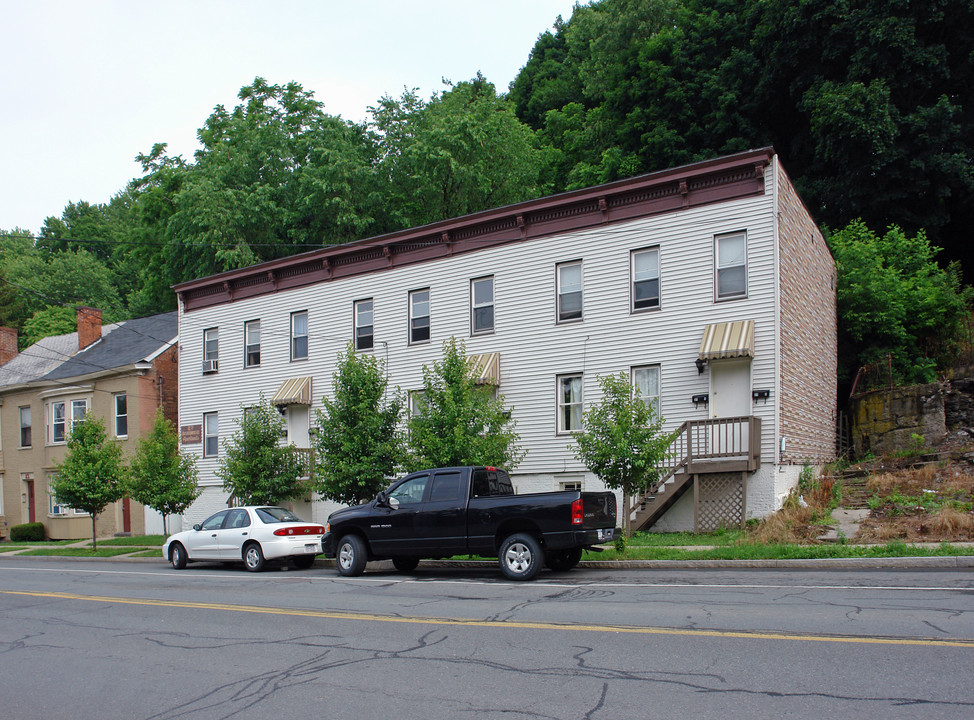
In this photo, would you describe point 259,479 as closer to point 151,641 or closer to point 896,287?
point 151,641

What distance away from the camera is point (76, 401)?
36.6 metres

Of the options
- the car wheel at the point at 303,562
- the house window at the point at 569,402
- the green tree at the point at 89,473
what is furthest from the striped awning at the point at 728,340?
the green tree at the point at 89,473

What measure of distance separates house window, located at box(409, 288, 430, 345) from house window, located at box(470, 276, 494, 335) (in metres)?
1.72

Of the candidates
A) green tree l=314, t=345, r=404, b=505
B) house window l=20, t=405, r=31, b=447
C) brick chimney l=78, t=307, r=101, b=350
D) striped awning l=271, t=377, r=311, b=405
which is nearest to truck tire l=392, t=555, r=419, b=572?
green tree l=314, t=345, r=404, b=505

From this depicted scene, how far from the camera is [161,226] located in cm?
4522

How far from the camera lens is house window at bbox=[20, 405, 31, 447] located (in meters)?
39.0

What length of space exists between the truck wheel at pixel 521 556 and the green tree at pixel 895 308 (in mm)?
18609

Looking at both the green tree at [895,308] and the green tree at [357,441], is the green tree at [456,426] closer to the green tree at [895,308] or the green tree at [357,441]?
the green tree at [357,441]

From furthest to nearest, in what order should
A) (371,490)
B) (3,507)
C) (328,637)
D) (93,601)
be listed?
(3,507), (371,490), (93,601), (328,637)

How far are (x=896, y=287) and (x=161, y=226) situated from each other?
1419 inches

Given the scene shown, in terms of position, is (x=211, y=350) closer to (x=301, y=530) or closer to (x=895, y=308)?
(x=301, y=530)

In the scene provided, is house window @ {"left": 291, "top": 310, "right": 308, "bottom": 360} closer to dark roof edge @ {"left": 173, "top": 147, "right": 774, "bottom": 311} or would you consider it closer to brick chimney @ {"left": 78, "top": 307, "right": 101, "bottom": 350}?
dark roof edge @ {"left": 173, "top": 147, "right": 774, "bottom": 311}

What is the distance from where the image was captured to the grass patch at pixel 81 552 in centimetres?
2665

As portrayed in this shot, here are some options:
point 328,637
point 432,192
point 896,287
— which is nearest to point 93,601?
point 328,637
